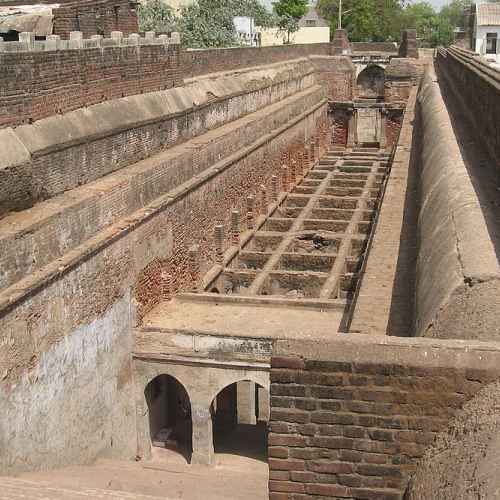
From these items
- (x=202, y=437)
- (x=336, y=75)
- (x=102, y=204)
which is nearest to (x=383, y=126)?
(x=336, y=75)

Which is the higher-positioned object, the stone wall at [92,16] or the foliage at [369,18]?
the foliage at [369,18]

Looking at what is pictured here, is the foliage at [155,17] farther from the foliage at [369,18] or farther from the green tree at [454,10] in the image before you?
the green tree at [454,10]

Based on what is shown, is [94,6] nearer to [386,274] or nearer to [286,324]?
[286,324]

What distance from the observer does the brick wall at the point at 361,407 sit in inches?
142

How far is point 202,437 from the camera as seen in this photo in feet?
36.8

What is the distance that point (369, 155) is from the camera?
96.0 ft

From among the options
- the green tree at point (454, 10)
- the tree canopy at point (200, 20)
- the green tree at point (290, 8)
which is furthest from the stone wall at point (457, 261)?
the green tree at point (454, 10)

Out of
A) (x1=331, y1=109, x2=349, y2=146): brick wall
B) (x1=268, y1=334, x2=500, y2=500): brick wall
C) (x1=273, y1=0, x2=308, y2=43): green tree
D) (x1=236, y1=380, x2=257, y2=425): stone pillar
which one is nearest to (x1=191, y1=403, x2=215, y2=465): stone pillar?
(x1=236, y1=380, x2=257, y2=425): stone pillar

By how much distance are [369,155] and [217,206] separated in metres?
15.0

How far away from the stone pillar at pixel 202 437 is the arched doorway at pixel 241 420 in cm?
51

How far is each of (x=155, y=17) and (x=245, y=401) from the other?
19103 millimetres

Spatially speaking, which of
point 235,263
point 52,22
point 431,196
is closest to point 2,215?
point 431,196

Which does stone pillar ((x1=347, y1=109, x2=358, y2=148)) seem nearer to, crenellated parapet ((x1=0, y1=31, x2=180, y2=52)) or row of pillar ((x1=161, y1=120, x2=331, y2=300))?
row of pillar ((x1=161, y1=120, x2=331, y2=300))

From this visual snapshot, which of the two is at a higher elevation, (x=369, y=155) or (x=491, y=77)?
(x=491, y=77)
